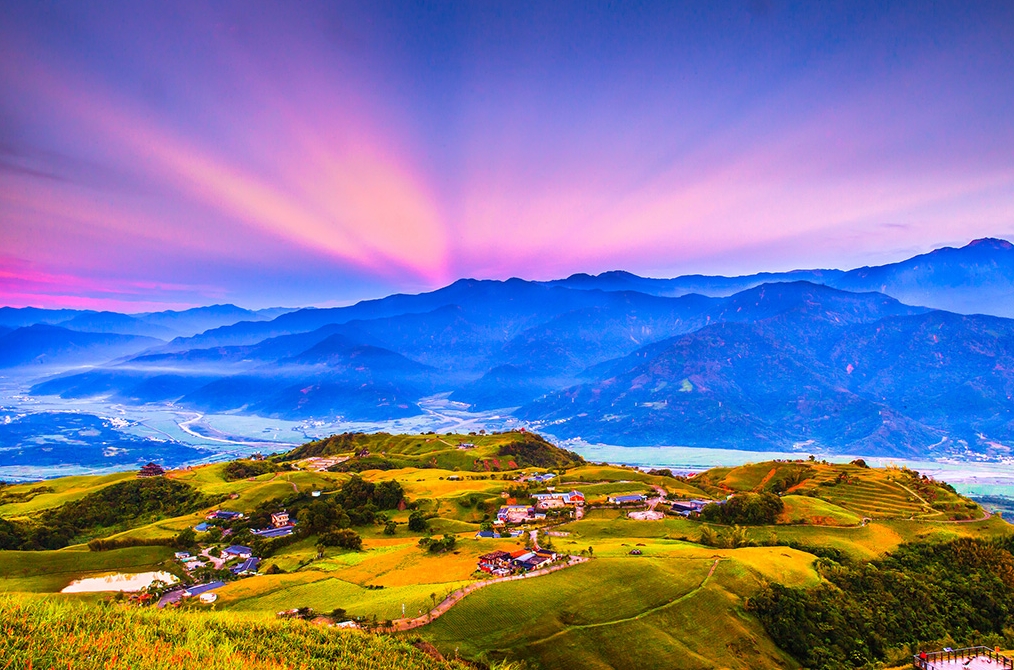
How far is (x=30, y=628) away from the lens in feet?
45.0

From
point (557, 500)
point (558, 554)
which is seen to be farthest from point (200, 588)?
point (557, 500)

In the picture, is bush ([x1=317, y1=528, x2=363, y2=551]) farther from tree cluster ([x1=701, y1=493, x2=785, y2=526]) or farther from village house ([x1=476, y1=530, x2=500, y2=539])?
tree cluster ([x1=701, y1=493, x2=785, y2=526])

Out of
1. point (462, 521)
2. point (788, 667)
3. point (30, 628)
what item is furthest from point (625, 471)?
point (30, 628)

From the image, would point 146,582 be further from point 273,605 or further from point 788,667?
point 788,667

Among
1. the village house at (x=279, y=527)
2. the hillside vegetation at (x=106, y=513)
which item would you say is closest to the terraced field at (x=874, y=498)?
the village house at (x=279, y=527)

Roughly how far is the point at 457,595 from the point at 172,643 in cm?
2135

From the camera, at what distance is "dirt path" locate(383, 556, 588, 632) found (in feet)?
101

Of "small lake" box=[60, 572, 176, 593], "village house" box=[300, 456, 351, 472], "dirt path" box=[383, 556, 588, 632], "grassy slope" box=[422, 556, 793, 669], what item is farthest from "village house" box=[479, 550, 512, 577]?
"village house" box=[300, 456, 351, 472]

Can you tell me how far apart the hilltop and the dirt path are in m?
0.15

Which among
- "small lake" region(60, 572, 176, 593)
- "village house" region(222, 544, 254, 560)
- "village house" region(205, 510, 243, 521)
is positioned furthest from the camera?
"village house" region(205, 510, 243, 521)

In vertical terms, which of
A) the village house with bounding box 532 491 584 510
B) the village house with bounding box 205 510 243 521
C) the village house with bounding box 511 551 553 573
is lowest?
the village house with bounding box 532 491 584 510

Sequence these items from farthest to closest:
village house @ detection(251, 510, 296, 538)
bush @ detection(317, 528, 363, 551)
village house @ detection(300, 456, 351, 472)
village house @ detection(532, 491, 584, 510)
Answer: village house @ detection(300, 456, 351, 472) → village house @ detection(532, 491, 584, 510) → village house @ detection(251, 510, 296, 538) → bush @ detection(317, 528, 363, 551)

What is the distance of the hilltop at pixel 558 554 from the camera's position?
32031 millimetres

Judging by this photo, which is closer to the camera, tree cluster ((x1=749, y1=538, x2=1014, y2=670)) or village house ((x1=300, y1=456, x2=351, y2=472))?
tree cluster ((x1=749, y1=538, x2=1014, y2=670))
